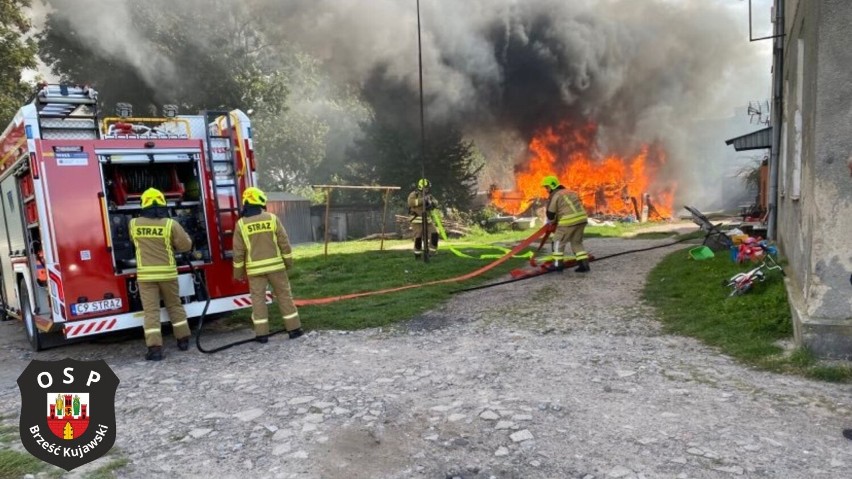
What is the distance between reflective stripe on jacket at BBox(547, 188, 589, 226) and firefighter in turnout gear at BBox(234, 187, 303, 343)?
457 cm

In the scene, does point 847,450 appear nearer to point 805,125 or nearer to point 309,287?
point 805,125

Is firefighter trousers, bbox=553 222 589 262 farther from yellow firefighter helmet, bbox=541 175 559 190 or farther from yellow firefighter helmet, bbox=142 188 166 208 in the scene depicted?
yellow firefighter helmet, bbox=142 188 166 208

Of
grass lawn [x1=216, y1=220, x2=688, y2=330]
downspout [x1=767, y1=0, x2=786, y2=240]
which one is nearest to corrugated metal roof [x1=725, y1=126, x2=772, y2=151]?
downspout [x1=767, y1=0, x2=786, y2=240]

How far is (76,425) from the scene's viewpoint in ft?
6.37

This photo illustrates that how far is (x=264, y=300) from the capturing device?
5941 mm

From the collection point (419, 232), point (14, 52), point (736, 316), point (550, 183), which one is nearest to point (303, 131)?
point (14, 52)

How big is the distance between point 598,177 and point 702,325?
18.7 meters

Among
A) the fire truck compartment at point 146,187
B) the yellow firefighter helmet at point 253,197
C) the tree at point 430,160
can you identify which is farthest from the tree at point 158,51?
the yellow firefighter helmet at point 253,197

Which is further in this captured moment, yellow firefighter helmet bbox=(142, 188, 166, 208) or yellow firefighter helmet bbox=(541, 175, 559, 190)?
yellow firefighter helmet bbox=(541, 175, 559, 190)

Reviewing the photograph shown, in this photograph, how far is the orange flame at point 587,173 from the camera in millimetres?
21406

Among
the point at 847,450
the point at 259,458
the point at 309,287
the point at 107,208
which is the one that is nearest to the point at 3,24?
the point at 309,287

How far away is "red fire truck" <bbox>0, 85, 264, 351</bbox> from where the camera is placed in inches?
211

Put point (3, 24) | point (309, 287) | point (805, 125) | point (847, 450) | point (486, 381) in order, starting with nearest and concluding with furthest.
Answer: point (847, 450), point (486, 381), point (805, 125), point (309, 287), point (3, 24)

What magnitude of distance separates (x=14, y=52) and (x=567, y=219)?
18.9m
